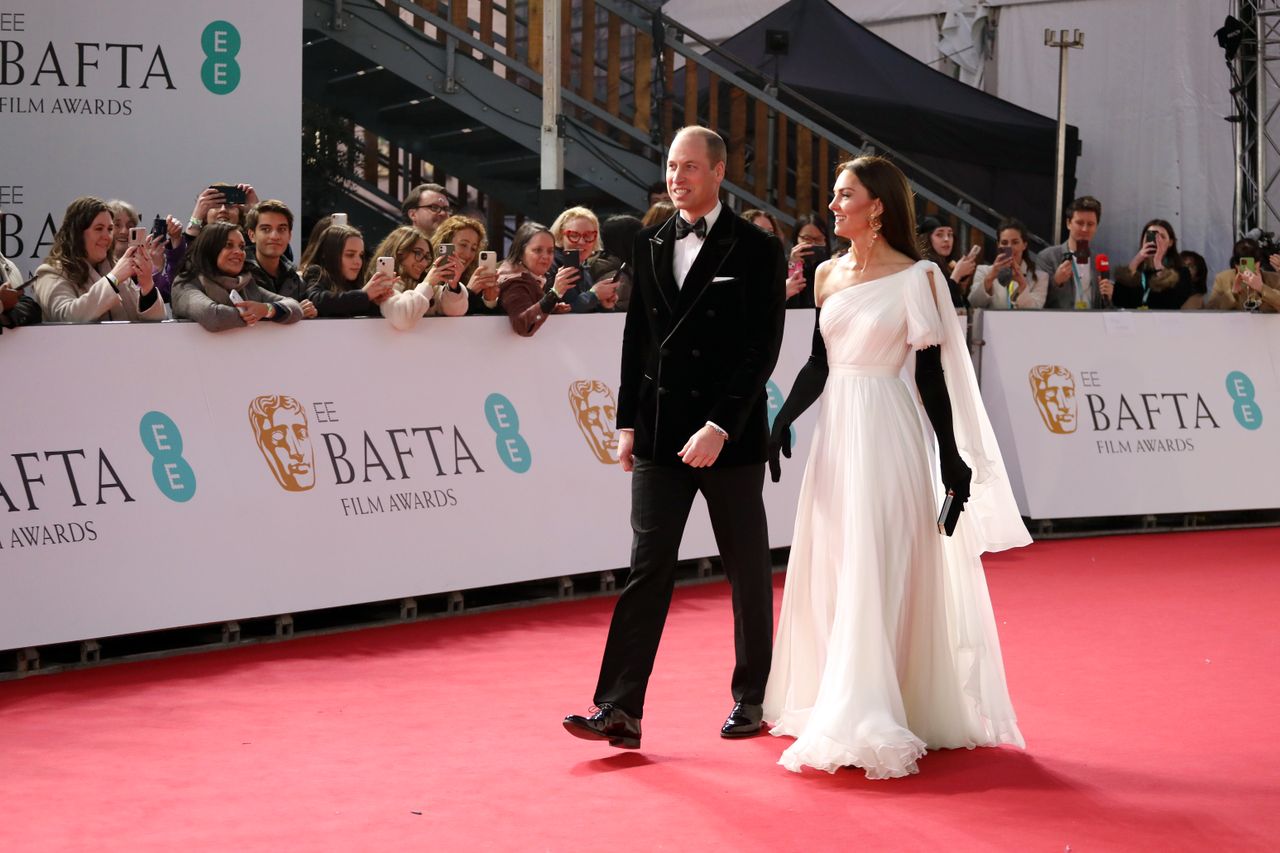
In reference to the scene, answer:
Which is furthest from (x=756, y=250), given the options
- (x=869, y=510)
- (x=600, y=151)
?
(x=600, y=151)

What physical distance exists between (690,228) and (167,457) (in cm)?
282

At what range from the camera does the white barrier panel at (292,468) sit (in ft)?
21.2

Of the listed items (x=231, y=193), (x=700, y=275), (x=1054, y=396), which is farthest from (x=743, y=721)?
(x=1054, y=396)

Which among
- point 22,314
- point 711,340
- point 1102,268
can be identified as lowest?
point 711,340

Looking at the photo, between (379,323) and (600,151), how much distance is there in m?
6.58

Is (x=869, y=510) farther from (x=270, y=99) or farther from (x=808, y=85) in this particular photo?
(x=808, y=85)

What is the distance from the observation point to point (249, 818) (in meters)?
4.44

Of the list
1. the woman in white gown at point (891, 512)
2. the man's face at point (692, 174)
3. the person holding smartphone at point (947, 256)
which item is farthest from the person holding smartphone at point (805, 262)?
the man's face at point (692, 174)

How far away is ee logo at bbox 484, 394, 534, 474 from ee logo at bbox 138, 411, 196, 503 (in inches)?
65.6

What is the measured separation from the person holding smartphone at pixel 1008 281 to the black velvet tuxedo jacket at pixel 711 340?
18.8 feet

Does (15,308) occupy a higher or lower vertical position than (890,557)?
higher

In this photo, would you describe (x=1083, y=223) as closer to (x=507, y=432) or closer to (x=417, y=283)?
(x=507, y=432)

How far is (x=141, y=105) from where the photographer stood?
32.2 feet

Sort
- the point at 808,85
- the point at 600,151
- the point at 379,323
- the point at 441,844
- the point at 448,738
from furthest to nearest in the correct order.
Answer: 1. the point at 808,85
2. the point at 600,151
3. the point at 379,323
4. the point at 448,738
5. the point at 441,844
